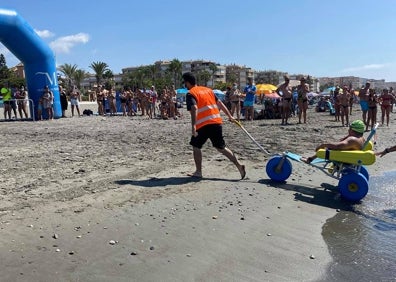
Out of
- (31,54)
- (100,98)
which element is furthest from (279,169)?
(100,98)

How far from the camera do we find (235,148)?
9805mm

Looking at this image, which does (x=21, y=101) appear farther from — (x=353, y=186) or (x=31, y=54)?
(x=353, y=186)

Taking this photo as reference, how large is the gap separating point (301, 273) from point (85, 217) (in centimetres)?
253

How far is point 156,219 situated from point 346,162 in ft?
9.50

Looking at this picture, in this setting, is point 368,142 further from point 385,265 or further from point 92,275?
point 92,275

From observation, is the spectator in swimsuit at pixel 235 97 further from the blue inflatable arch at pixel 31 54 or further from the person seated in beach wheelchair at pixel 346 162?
the person seated in beach wheelchair at pixel 346 162

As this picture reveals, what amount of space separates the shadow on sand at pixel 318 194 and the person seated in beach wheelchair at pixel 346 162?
13 centimetres

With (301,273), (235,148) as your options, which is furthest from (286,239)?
(235,148)

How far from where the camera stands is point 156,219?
→ 4863 millimetres

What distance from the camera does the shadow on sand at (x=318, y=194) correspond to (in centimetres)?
577

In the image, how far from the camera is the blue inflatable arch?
1622 cm

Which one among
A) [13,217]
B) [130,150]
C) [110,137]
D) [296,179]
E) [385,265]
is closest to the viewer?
[385,265]

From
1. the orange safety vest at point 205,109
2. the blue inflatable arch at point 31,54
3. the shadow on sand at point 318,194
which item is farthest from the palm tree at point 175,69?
the shadow on sand at point 318,194

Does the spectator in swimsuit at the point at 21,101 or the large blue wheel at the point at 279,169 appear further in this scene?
the spectator in swimsuit at the point at 21,101
